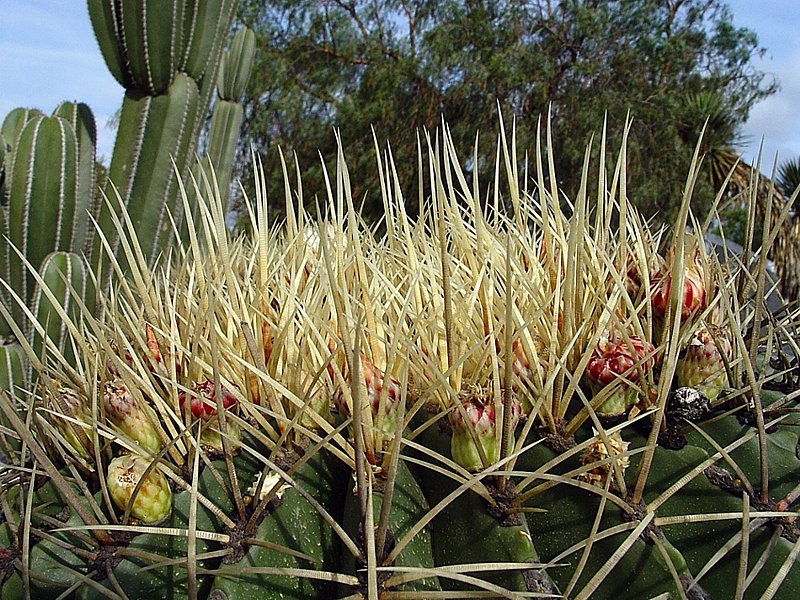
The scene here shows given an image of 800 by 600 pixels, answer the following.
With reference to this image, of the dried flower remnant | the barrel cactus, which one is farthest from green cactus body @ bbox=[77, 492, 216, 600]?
the dried flower remnant

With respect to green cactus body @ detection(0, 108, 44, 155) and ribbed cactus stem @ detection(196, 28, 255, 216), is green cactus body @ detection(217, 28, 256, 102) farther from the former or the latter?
green cactus body @ detection(0, 108, 44, 155)

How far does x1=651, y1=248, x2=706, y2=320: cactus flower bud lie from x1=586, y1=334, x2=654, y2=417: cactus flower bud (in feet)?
0.29

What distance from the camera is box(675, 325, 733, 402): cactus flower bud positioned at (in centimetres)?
81

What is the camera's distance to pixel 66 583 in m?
0.69

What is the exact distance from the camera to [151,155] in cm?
313

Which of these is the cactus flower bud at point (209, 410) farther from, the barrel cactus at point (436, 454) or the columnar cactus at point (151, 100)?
the columnar cactus at point (151, 100)

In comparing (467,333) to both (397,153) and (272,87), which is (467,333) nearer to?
(397,153)

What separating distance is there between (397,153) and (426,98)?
122cm

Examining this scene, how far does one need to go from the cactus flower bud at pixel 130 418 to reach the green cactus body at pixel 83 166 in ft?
7.91

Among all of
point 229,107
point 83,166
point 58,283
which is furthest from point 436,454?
point 229,107

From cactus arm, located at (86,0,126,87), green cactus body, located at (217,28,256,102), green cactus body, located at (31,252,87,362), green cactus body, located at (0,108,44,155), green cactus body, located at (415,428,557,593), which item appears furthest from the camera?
green cactus body, located at (217,28,256,102)

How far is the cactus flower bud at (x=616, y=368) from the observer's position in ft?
2.56

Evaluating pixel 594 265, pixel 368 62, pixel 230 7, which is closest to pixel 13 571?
pixel 594 265

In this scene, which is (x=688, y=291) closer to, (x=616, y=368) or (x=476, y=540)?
(x=616, y=368)
